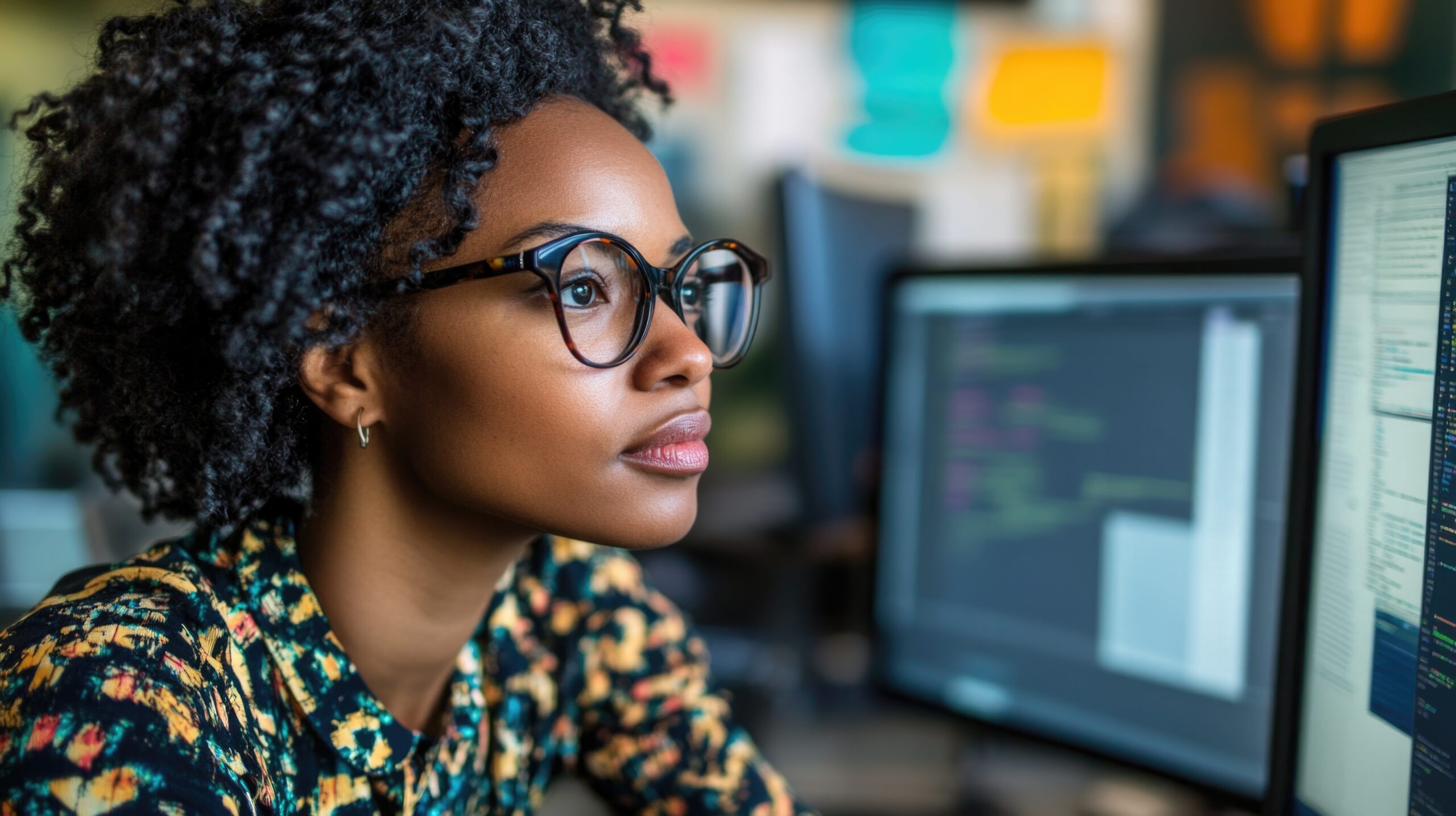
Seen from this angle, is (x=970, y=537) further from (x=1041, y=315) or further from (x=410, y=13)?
(x=410, y=13)

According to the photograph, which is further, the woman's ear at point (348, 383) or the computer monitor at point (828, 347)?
the computer monitor at point (828, 347)

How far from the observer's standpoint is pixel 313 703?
0.74 meters

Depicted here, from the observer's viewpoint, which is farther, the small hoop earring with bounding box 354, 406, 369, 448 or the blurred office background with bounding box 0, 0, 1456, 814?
the blurred office background with bounding box 0, 0, 1456, 814

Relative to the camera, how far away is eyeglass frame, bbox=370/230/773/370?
0.69 metres

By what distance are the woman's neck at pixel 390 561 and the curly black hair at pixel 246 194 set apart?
49 mm

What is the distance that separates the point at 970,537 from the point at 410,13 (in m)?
0.70

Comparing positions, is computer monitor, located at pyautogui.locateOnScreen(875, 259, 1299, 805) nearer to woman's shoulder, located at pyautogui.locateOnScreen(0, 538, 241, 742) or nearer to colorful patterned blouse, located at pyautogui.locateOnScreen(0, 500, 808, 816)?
colorful patterned blouse, located at pyautogui.locateOnScreen(0, 500, 808, 816)

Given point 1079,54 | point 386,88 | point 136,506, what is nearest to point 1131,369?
point 386,88

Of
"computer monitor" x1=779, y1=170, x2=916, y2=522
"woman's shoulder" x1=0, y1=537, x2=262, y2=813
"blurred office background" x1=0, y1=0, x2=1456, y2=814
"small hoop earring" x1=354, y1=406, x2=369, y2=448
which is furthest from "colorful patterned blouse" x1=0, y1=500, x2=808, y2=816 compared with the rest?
"computer monitor" x1=779, y1=170, x2=916, y2=522

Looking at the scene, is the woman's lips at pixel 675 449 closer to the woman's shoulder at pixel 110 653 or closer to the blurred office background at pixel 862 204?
the woman's shoulder at pixel 110 653

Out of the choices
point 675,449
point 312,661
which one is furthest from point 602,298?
point 312,661

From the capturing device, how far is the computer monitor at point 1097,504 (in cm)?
86

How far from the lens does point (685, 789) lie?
92 centimetres

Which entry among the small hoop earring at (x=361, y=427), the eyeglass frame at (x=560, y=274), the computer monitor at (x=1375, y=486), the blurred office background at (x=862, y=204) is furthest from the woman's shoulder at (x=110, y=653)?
the computer monitor at (x=1375, y=486)
